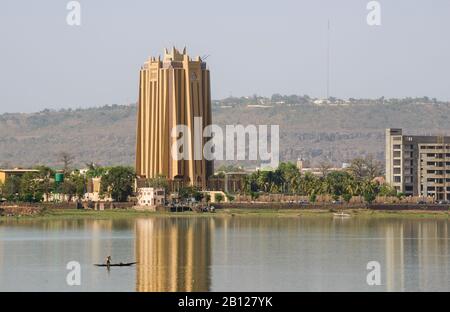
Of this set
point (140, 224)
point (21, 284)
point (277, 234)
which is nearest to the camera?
point (21, 284)

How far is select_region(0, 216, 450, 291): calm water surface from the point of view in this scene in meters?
93.0

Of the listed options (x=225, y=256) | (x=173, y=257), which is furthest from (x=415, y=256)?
(x=173, y=257)

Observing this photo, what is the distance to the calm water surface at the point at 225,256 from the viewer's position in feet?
305

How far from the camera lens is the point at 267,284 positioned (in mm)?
92500

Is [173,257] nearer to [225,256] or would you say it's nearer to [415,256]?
[225,256]

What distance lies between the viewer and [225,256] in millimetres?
116812

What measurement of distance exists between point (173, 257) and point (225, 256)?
4941 millimetres

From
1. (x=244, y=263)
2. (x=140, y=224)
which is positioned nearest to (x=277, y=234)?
(x=140, y=224)

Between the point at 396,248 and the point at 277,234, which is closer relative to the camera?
the point at 396,248

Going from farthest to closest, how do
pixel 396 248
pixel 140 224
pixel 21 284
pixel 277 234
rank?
pixel 140 224, pixel 277 234, pixel 396 248, pixel 21 284

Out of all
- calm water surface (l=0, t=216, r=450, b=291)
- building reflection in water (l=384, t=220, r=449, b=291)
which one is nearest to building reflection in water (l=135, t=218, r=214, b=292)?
calm water surface (l=0, t=216, r=450, b=291)

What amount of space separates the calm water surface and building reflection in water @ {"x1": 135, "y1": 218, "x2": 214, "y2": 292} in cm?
8
